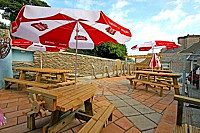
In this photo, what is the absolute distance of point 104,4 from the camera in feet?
26.5

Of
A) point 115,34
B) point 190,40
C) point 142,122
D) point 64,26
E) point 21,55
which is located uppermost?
point 190,40

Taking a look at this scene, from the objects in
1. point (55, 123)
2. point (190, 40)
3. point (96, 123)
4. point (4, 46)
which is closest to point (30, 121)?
point (55, 123)

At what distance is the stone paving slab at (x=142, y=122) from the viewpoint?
175cm

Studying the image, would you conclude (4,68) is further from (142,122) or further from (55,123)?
(142,122)

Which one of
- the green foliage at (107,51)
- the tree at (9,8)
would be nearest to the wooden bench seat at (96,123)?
the green foliage at (107,51)

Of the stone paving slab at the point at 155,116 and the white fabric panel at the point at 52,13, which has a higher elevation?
the white fabric panel at the point at 52,13

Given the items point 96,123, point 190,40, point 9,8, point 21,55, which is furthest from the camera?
point 190,40

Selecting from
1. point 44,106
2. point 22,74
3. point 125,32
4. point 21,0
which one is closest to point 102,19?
point 125,32

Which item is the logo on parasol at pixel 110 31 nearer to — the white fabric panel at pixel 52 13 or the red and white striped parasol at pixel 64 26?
the red and white striped parasol at pixel 64 26

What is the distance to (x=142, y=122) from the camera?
1.90 meters

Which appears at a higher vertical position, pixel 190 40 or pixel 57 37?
pixel 190 40

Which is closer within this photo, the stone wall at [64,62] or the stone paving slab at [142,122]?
the stone paving slab at [142,122]

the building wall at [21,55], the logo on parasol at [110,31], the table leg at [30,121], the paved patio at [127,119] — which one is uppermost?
the logo on parasol at [110,31]

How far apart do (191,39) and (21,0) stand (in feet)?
77.4
